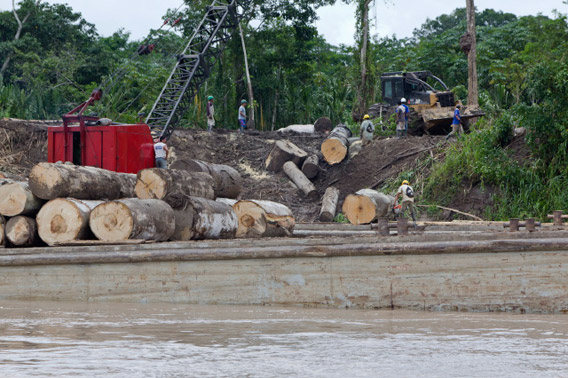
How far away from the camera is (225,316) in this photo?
839cm

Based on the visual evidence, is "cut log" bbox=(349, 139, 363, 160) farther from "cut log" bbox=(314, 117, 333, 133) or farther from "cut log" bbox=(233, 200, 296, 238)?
"cut log" bbox=(233, 200, 296, 238)

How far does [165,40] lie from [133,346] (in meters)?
48.0

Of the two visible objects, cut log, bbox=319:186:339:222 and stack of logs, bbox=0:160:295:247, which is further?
cut log, bbox=319:186:339:222

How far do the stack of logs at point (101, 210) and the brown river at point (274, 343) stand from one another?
4.51 ft

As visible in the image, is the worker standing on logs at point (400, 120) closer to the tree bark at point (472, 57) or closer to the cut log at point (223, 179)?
the tree bark at point (472, 57)

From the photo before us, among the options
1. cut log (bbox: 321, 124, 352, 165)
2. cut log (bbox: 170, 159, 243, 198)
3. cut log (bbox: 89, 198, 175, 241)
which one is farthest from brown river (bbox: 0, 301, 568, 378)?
cut log (bbox: 321, 124, 352, 165)

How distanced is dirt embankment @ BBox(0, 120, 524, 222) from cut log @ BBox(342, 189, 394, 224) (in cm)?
304

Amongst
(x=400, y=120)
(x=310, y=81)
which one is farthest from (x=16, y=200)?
(x=310, y=81)

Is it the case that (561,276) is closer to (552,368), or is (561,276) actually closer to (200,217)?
(552,368)

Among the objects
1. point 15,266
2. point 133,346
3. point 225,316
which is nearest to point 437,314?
point 225,316

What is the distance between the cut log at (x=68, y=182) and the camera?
10305 millimetres

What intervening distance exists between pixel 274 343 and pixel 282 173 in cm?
1814

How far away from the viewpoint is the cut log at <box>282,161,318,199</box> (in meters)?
23.1

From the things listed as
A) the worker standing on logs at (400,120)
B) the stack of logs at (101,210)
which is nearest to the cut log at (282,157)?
the worker standing on logs at (400,120)
